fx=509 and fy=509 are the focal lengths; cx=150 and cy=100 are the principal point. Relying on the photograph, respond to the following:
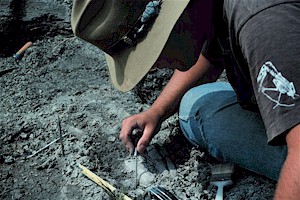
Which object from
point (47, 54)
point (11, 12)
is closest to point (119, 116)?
point (47, 54)

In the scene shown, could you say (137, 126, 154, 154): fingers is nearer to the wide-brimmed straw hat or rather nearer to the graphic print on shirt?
the wide-brimmed straw hat

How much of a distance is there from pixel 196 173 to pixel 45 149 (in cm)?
82

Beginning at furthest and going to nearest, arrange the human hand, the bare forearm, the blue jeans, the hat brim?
the human hand, the blue jeans, the hat brim, the bare forearm

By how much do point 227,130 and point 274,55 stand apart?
3.77ft

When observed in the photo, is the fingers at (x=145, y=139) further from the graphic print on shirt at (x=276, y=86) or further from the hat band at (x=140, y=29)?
the graphic print on shirt at (x=276, y=86)

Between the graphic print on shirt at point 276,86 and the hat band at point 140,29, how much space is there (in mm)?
544

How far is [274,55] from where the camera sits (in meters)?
1.48

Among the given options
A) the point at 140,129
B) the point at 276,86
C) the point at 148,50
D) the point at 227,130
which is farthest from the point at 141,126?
the point at 276,86

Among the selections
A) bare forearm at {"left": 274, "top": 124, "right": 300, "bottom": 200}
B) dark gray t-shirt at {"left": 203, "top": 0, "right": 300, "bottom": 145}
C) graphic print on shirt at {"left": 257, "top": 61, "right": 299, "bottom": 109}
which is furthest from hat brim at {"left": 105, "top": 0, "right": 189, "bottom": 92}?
bare forearm at {"left": 274, "top": 124, "right": 300, "bottom": 200}

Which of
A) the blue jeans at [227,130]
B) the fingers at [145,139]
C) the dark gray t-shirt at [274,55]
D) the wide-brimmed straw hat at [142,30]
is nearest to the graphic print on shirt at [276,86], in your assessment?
the dark gray t-shirt at [274,55]

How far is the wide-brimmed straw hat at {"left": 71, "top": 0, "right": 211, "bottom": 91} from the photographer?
1.88 metres

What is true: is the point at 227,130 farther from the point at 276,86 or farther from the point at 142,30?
the point at 276,86

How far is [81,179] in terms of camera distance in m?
2.53

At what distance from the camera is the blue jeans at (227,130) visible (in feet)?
8.00
